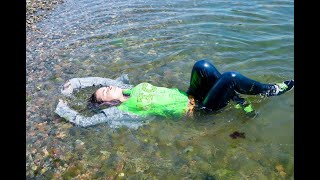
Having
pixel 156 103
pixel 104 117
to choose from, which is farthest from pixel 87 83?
pixel 156 103

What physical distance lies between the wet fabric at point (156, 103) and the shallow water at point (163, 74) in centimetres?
23

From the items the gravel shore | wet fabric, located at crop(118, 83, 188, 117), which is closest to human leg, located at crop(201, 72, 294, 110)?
wet fabric, located at crop(118, 83, 188, 117)

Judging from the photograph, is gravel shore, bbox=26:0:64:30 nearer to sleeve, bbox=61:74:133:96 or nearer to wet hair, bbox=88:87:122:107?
sleeve, bbox=61:74:133:96

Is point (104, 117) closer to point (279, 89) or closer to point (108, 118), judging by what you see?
point (108, 118)

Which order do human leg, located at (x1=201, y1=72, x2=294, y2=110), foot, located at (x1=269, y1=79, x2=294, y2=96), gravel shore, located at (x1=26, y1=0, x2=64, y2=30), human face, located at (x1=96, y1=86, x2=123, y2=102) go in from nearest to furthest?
human leg, located at (x1=201, y1=72, x2=294, y2=110), foot, located at (x1=269, y1=79, x2=294, y2=96), human face, located at (x1=96, y1=86, x2=123, y2=102), gravel shore, located at (x1=26, y1=0, x2=64, y2=30)

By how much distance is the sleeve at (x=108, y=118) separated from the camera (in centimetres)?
596

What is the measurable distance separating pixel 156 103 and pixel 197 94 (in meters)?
0.85

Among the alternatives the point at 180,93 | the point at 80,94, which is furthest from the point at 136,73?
the point at 180,93

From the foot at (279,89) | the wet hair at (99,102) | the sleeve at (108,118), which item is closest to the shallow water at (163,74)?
the sleeve at (108,118)

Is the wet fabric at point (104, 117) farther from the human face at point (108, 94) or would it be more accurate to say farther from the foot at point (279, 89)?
the foot at point (279, 89)

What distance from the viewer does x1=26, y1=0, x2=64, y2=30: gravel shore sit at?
1207cm

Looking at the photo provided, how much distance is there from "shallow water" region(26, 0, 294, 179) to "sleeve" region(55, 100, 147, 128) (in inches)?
6.5

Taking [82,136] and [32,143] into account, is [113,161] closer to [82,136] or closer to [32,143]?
[82,136]
